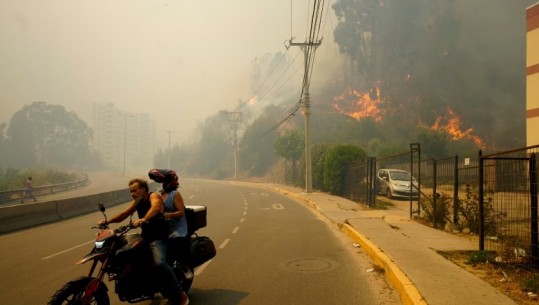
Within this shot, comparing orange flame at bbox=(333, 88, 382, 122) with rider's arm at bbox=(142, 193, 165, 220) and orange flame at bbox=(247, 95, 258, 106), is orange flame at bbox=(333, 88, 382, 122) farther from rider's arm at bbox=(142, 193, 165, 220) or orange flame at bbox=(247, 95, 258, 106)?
rider's arm at bbox=(142, 193, 165, 220)

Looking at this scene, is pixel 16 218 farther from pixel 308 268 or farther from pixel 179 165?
pixel 179 165

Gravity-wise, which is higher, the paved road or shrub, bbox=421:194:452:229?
shrub, bbox=421:194:452:229

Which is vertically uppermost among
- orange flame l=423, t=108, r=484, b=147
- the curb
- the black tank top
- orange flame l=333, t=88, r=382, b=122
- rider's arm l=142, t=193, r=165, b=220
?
orange flame l=333, t=88, r=382, b=122

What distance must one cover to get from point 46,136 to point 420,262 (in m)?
149

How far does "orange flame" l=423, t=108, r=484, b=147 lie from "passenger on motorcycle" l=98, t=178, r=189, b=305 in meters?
91.6

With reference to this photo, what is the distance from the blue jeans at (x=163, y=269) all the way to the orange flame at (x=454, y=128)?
301ft

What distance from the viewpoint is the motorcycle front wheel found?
441cm

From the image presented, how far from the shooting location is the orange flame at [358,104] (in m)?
107

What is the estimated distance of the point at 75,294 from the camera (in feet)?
15.1

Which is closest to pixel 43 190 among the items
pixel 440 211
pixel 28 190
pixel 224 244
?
pixel 28 190

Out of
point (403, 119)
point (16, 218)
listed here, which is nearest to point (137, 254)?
point (16, 218)

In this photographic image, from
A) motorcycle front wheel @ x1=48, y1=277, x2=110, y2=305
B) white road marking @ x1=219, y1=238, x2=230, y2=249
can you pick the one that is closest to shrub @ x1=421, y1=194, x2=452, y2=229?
white road marking @ x1=219, y1=238, x2=230, y2=249

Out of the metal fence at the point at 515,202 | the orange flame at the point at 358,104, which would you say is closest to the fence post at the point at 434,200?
the metal fence at the point at 515,202

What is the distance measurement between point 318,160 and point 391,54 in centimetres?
9387
